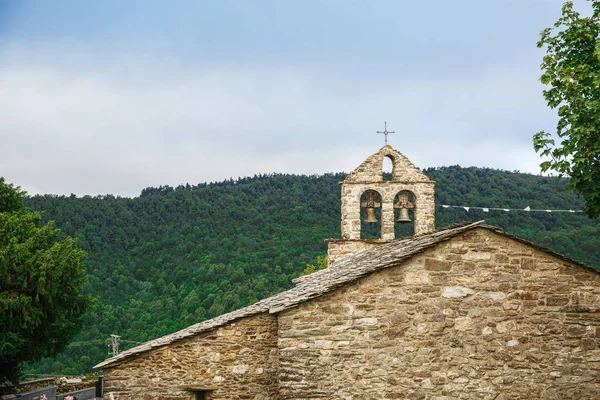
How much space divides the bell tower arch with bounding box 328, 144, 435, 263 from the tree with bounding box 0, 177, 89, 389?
27.0 ft

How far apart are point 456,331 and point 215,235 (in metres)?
33.9

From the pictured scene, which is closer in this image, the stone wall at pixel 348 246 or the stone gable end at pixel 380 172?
the stone wall at pixel 348 246

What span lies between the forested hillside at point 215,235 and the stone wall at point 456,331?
16391 millimetres

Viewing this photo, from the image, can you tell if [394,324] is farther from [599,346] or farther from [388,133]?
[388,133]

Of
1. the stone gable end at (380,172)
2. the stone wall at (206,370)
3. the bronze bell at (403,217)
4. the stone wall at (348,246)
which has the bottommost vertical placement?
the stone wall at (206,370)

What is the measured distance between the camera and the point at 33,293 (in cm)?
1834

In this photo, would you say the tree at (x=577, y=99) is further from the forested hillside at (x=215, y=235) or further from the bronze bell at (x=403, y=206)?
the forested hillside at (x=215, y=235)

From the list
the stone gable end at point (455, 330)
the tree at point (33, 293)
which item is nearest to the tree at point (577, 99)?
the stone gable end at point (455, 330)

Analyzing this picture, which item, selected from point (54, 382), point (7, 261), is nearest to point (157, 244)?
point (54, 382)

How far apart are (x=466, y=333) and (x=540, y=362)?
1043 millimetres

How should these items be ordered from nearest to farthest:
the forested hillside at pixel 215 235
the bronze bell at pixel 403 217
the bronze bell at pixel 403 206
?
the bronze bell at pixel 403 217 → the bronze bell at pixel 403 206 → the forested hillside at pixel 215 235

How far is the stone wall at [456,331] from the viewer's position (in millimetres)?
8523

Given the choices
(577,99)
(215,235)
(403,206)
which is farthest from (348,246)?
(215,235)

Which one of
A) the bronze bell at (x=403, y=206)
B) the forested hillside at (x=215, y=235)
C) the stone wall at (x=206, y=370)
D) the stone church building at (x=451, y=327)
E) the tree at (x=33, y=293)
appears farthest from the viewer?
the forested hillside at (x=215, y=235)
